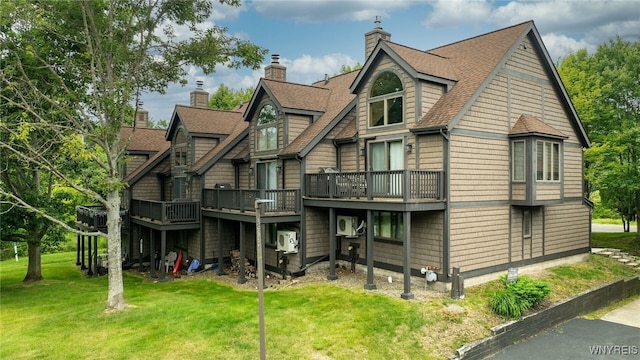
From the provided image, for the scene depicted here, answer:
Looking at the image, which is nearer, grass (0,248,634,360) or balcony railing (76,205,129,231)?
grass (0,248,634,360)

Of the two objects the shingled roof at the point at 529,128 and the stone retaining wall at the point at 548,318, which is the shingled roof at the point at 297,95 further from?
the stone retaining wall at the point at 548,318

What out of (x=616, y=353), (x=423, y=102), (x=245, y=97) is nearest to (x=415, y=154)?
(x=423, y=102)

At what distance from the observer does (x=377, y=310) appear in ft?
37.8

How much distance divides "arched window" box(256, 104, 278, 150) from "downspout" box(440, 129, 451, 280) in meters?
7.96

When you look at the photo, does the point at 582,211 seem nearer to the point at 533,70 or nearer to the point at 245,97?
the point at 533,70

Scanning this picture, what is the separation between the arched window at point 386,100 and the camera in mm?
14531

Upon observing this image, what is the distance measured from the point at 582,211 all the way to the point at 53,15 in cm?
2214

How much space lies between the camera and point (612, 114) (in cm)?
2294

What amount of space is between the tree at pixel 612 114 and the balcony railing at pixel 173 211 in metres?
21.4

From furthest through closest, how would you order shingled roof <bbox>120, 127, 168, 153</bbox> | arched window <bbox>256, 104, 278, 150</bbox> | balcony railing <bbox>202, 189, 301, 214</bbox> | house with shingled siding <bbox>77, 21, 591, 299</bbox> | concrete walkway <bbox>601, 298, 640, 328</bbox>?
shingled roof <bbox>120, 127, 168, 153</bbox>
arched window <bbox>256, 104, 278, 150</bbox>
balcony railing <bbox>202, 189, 301, 214</bbox>
house with shingled siding <bbox>77, 21, 591, 299</bbox>
concrete walkway <bbox>601, 298, 640, 328</bbox>

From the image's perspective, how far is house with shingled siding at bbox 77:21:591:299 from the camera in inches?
531

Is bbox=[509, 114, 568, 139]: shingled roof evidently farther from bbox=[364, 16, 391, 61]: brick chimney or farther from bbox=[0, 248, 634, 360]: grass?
bbox=[364, 16, 391, 61]: brick chimney

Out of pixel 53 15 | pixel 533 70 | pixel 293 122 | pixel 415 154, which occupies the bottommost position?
pixel 415 154

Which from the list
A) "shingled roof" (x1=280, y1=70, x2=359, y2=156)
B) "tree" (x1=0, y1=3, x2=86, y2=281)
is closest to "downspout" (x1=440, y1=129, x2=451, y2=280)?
"shingled roof" (x1=280, y1=70, x2=359, y2=156)
